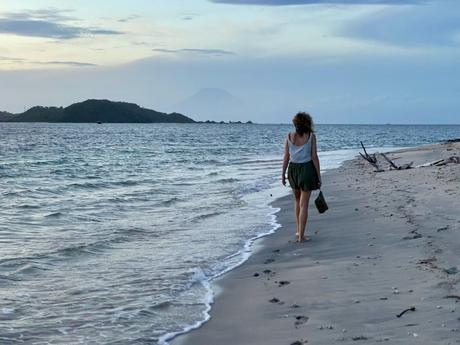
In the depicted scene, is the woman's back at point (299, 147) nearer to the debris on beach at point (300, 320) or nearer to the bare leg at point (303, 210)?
the bare leg at point (303, 210)

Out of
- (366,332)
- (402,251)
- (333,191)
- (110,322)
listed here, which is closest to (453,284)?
(366,332)

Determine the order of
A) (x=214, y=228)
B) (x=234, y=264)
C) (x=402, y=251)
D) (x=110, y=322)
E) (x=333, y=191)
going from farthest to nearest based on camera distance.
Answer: (x=333, y=191) < (x=214, y=228) < (x=234, y=264) < (x=402, y=251) < (x=110, y=322)

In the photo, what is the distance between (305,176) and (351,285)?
305 cm

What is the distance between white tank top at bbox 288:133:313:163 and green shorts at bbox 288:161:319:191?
6 centimetres

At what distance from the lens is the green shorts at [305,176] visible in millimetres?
9312

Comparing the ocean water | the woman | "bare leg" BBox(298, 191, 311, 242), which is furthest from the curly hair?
the ocean water

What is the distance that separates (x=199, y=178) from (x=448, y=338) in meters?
21.1

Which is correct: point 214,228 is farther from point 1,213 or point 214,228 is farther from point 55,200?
point 55,200

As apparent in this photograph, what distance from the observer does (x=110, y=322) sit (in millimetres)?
6055

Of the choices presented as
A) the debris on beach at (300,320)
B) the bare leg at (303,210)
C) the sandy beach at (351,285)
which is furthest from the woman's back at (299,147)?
the debris on beach at (300,320)

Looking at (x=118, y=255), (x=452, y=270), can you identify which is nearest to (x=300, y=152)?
(x=118, y=255)

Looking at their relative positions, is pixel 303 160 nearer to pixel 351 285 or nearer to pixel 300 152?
pixel 300 152

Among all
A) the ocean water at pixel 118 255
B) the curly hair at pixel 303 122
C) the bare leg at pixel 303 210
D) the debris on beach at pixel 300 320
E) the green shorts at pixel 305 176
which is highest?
the curly hair at pixel 303 122

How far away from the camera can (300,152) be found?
9359 millimetres
